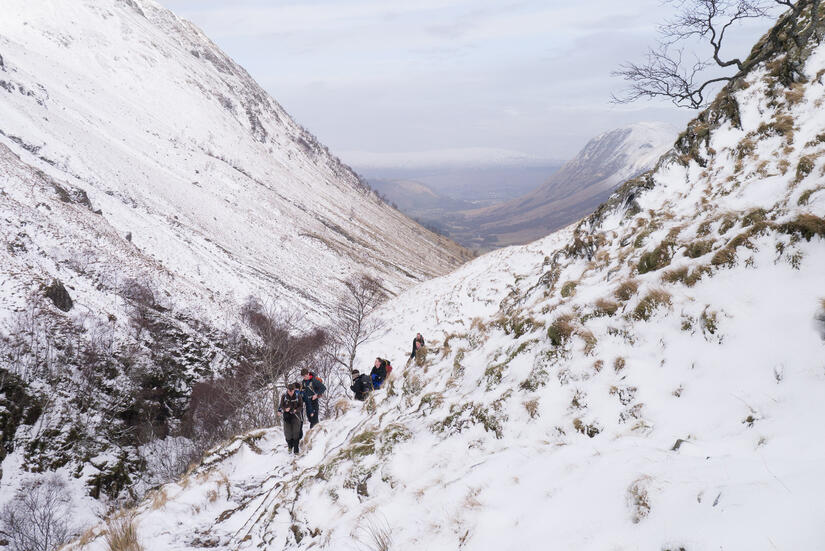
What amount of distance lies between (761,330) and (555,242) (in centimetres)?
2712

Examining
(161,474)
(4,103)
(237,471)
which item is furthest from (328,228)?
(237,471)

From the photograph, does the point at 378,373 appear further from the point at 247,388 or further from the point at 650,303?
the point at 247,388

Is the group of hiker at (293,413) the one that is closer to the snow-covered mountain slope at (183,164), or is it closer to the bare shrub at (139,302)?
the bare shrub at (139,302)

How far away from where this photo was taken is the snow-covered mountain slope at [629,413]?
3299 mm

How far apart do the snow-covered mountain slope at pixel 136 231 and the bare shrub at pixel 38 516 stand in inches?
39.6

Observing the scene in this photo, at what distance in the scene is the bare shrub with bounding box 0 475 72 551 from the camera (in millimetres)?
19141

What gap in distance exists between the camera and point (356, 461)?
22.7 feet

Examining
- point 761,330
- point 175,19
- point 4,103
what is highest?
point 175,19

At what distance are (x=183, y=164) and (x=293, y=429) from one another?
4360 inches

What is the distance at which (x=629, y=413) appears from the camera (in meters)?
5.00

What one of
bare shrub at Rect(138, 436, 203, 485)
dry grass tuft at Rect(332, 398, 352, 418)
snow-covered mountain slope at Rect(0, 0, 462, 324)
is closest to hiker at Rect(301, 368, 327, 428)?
dry grass tuft at Rect(332, 398, 352, 418)

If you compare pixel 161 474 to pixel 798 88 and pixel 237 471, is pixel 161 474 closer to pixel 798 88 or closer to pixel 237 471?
pixel 237 471

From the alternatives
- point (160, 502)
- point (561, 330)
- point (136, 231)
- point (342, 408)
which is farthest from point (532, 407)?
point (136, 231)

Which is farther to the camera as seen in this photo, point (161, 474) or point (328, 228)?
point (328, 228)
